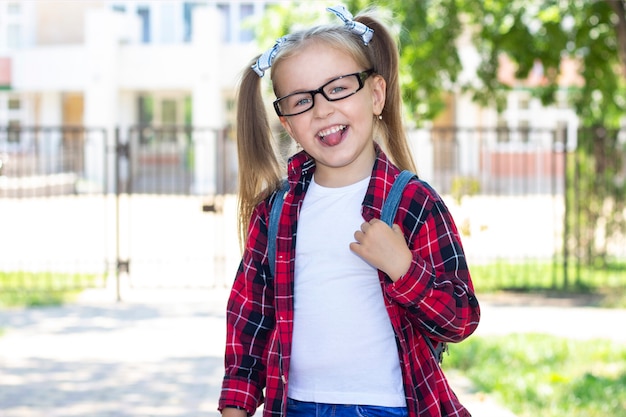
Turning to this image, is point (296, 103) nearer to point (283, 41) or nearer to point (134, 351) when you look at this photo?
point (283, 41)

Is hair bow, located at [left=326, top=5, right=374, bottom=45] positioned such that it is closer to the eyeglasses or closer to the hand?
the eyeglasses

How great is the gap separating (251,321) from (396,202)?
1.68 ft

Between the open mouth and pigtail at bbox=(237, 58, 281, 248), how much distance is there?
30 centimetres

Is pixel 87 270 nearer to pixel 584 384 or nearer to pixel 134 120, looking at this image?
pixel 584 384

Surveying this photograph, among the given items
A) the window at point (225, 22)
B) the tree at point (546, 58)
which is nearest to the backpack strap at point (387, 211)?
the tree at point (546, 58)

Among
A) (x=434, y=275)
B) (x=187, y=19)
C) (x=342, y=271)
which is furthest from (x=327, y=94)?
(x=187, y=19)

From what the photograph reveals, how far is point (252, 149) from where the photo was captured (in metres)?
3.17

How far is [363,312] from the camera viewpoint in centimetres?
272

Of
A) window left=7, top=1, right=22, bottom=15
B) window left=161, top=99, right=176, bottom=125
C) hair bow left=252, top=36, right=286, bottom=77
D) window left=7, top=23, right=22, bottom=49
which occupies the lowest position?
hair bow left=252, top=36, right=286, bottom=77

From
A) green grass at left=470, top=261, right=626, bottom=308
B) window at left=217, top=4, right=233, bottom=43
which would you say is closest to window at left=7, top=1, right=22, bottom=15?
window at left=217, top=4, right=233, bottom=43

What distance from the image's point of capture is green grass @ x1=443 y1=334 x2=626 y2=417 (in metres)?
6.13

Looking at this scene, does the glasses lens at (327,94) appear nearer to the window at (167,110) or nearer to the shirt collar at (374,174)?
the shirt collar at (374,174)

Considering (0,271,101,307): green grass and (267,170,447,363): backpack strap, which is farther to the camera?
(0,271,101,307): green grass

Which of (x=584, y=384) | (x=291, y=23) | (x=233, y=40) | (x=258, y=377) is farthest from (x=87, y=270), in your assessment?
(x=233, y=40)
